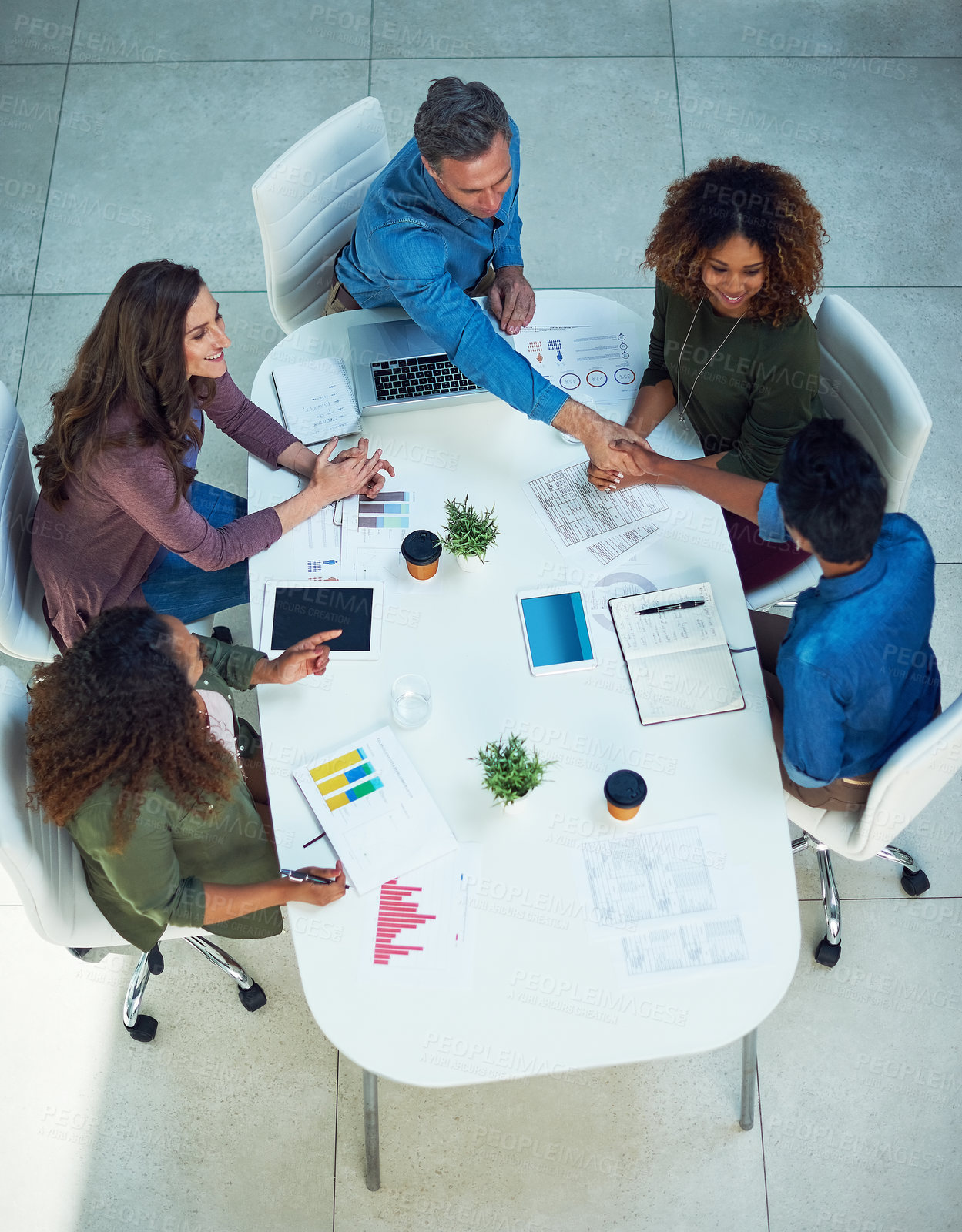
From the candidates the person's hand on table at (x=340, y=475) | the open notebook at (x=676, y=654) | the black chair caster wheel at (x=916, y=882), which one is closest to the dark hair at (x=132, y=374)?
the person's hand on table at (x=340, y=475)

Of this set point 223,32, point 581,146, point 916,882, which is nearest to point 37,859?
point 916,882

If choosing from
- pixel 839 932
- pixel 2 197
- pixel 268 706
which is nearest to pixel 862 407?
pixel 839 932

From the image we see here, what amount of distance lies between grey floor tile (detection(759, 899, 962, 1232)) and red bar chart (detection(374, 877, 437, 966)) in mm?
1208

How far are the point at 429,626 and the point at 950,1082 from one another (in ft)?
5.73

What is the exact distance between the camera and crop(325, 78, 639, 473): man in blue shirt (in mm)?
2227

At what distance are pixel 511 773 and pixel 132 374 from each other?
1.15 meters

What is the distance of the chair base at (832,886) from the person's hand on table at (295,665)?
4.32ft

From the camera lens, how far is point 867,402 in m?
2.35

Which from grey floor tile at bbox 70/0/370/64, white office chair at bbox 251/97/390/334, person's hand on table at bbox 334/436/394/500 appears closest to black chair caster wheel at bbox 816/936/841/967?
person's hand on table at bbox 334/436/394/500

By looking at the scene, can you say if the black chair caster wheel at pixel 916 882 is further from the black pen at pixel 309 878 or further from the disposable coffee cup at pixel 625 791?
the black pen at pixel 309 878

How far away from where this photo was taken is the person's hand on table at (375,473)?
232 cm

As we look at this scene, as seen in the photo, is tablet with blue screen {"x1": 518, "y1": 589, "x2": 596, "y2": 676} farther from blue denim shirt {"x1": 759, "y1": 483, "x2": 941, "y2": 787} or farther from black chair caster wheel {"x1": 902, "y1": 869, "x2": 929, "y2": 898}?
black chair caster wheel {"x1": 902, "y1": 869, "x2": 929, "y2": 898}

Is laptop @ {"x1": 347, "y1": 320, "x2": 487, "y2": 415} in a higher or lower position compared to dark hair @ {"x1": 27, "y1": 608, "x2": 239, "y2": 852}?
higher

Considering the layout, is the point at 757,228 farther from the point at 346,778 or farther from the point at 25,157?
the point at 25,157
